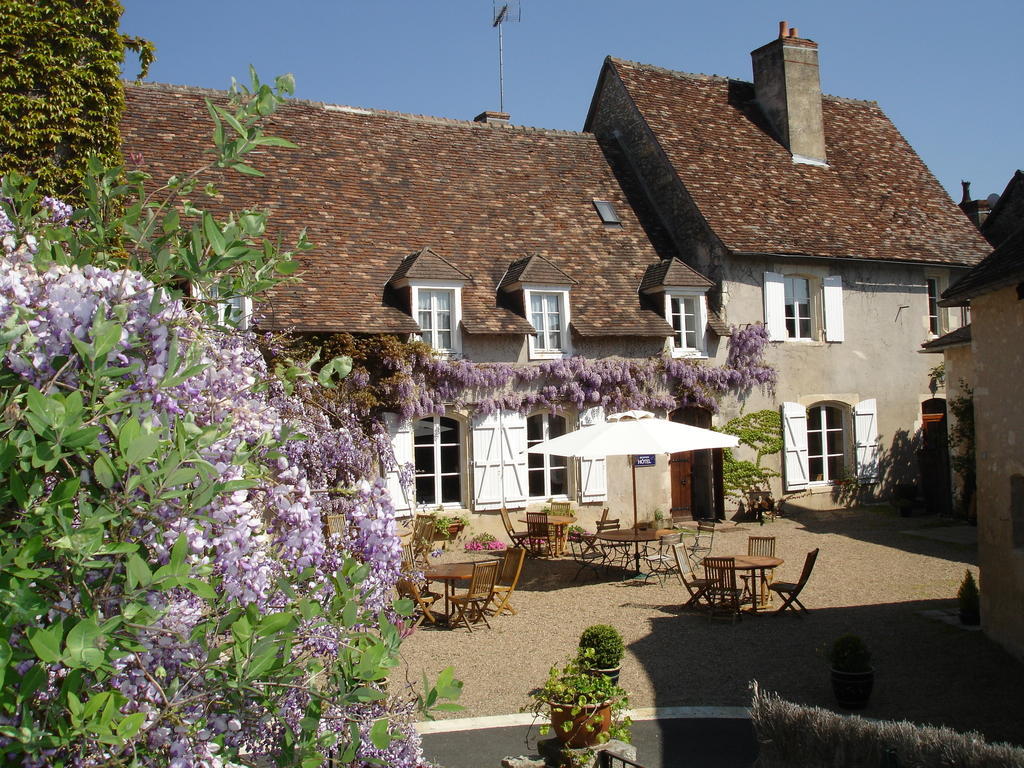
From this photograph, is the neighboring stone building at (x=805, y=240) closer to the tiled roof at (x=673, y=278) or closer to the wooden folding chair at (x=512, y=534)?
the tiled roof at (x=673, y=278)

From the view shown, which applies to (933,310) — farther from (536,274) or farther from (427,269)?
(427,269)

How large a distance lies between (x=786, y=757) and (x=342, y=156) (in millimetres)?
14831

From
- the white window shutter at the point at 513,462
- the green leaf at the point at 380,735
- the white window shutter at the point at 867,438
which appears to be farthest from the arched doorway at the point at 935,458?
the green leaf at the point at 380,735

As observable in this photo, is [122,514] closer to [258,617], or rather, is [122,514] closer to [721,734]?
[258,617]

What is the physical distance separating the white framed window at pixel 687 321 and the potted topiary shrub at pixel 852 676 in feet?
33.8

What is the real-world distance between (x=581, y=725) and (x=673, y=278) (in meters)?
12.3

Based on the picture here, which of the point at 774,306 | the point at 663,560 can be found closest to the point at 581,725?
the point at 663,560

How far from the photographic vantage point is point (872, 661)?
886 cm

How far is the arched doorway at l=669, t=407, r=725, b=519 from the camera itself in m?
17.9

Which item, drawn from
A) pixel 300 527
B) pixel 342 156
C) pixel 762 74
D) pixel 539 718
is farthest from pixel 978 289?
pixel 762 74

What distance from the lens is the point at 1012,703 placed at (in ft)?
25.0

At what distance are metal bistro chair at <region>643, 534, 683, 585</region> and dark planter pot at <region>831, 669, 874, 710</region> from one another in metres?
3.84

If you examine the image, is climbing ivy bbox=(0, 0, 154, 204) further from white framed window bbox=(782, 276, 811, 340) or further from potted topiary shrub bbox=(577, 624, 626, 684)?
white framed window bbox=(782, 276, 811, 340)

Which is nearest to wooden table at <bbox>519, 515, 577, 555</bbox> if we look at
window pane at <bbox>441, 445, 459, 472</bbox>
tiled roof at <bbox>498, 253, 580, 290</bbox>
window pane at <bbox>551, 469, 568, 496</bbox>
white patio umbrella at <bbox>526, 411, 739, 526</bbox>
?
white patio umbrella at <bbox>526, 411, 739, 526</bbox>
